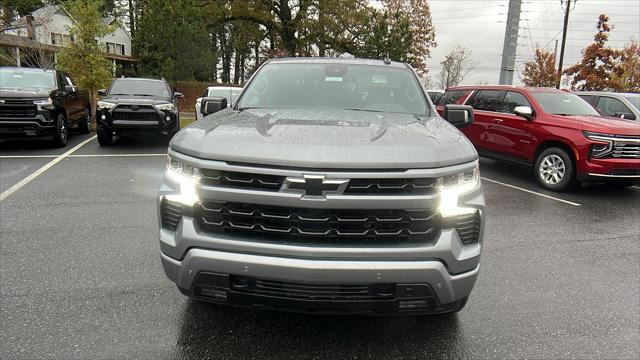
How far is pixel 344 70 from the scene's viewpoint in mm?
4180

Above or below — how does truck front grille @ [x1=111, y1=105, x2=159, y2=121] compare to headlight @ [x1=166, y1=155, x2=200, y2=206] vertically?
below

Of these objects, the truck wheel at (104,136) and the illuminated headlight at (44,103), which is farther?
the truck wheel at (104,136)

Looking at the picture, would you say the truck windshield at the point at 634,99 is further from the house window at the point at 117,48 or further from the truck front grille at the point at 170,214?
the house window at the point at 117,48

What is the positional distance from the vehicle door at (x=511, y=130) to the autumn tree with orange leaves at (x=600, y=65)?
22.2m

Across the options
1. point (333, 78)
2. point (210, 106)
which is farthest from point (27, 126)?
point (333, 78)

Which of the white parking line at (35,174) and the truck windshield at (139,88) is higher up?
the truck windshield at (139,88)

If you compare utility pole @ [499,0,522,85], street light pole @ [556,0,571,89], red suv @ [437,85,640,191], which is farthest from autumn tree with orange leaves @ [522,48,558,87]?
red suv @ [437,85,640,191]

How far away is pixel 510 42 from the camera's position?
655 inches

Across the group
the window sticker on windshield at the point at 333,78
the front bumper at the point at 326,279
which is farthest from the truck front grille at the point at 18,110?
the front bumper at the point at 326,279

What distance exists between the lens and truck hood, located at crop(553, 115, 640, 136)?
723cm

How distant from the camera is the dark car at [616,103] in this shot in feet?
33.6

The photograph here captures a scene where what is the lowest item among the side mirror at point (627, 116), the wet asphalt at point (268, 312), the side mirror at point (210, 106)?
the wet asphalt at point (268, 312)

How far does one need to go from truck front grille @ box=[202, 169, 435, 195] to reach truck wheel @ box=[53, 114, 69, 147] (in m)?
9.39

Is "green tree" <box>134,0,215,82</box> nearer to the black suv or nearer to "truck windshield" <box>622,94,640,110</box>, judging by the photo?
the black suv
